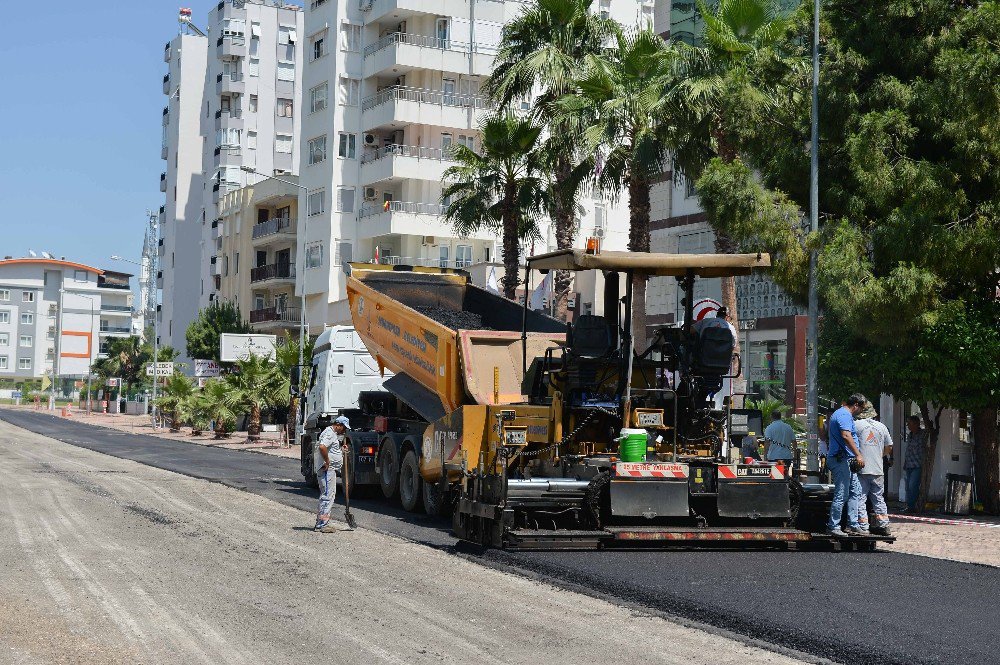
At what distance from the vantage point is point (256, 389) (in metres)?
51.3

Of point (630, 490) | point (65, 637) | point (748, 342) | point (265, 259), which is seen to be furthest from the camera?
point (265, 259)

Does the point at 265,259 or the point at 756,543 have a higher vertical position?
the point at 265,259

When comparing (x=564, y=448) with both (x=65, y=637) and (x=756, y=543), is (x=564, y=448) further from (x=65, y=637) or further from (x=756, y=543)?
(x=65, y=637)

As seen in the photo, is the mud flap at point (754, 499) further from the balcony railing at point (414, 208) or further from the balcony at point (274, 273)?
the balcony at point (274, 273)

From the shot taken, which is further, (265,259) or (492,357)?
(265,259)

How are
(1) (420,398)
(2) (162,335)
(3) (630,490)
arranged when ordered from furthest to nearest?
(2) (162,335)
(1) (420,398)
(3) (630,490)

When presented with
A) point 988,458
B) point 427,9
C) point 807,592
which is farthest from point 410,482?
point 427,9

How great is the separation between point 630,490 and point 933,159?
1083 centimetres

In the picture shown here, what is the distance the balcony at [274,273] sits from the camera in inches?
2960

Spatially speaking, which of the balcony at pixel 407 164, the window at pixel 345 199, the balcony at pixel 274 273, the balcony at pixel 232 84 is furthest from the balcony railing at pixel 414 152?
the balcony at pixel 232 84

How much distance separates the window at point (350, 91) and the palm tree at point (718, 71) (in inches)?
1534

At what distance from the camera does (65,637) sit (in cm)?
911

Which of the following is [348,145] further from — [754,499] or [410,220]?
[754,499]

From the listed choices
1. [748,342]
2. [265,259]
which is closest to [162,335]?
[265,259]
